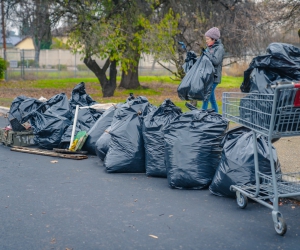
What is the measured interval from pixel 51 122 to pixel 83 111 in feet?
1.97

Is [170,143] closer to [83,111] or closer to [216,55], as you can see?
[216,55]

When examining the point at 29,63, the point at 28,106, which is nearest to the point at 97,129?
the point at 28,106

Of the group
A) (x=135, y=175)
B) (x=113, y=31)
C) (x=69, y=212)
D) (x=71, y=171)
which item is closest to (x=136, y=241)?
(x=69, y=212)

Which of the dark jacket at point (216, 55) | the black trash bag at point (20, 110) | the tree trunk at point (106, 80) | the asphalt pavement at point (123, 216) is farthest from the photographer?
the tree trunk at point (106, 80)

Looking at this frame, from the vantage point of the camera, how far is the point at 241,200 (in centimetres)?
495

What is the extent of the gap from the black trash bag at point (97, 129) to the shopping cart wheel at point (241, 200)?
3128 millimetres

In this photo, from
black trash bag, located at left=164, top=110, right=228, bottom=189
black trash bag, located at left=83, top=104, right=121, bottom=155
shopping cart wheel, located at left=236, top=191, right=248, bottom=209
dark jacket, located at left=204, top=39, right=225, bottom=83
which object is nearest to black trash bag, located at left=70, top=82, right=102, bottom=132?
black trash bag, located at left=83, top=104, right=121, bottom=155

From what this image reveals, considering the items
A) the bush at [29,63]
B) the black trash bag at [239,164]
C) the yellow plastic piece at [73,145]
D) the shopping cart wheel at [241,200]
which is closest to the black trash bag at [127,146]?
the yellow plastic piece at [73,145]

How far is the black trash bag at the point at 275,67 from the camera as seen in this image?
4.73 metres

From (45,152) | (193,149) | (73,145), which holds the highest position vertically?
(193,149)

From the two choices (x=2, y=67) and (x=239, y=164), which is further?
(x=2, y=67)

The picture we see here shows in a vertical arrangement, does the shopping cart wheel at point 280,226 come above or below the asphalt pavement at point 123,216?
above

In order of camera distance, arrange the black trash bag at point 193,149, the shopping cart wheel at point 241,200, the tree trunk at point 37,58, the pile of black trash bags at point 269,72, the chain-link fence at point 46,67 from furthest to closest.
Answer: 1. the tree trunk at point 37,58
2. the chain-link fence at point 46,67
3. the black trash bag at point 193,149
4. the shopping cart wheel at point 241,200
5. the pile of black trash bags at point 269,72

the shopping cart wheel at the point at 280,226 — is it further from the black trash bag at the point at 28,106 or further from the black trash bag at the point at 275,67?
the black trash bag at the point at 28,106
